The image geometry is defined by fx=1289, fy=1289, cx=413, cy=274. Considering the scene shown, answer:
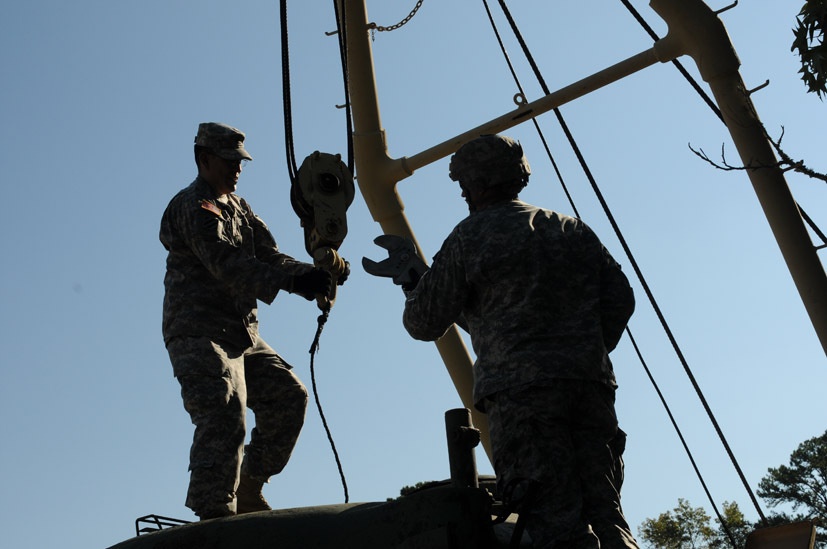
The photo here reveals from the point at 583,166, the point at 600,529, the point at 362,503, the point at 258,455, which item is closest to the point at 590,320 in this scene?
the point at 600,529

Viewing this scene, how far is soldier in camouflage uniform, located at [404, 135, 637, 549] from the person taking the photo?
496 cm

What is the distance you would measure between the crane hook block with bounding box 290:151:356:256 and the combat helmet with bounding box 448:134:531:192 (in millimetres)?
1626

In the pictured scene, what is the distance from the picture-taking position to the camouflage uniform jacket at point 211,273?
266 inches

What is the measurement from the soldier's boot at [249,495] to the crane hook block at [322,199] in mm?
1290

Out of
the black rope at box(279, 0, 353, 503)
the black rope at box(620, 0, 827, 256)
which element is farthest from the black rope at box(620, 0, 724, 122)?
the black rope at box(279, 0, 353, 503)

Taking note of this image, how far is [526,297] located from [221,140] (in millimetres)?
2507

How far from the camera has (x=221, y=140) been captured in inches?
276

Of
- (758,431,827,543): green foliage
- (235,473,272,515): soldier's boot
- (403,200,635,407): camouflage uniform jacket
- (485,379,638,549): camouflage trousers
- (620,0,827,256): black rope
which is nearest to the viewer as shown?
(485,379,638,549): camouflage trousers

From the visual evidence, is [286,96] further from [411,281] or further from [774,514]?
[774,514]

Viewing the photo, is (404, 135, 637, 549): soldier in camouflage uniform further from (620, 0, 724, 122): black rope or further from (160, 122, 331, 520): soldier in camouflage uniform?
(620, 0, 724, 122): black rope

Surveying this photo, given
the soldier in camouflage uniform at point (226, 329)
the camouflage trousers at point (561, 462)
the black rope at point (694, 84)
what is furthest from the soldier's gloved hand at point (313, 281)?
the black rope at point (694, 84)

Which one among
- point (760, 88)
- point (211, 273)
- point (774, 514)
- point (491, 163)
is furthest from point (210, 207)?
point (774, 514)

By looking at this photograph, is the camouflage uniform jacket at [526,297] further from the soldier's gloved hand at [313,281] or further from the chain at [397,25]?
the chain at [397,25]

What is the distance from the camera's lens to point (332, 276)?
6.88m
